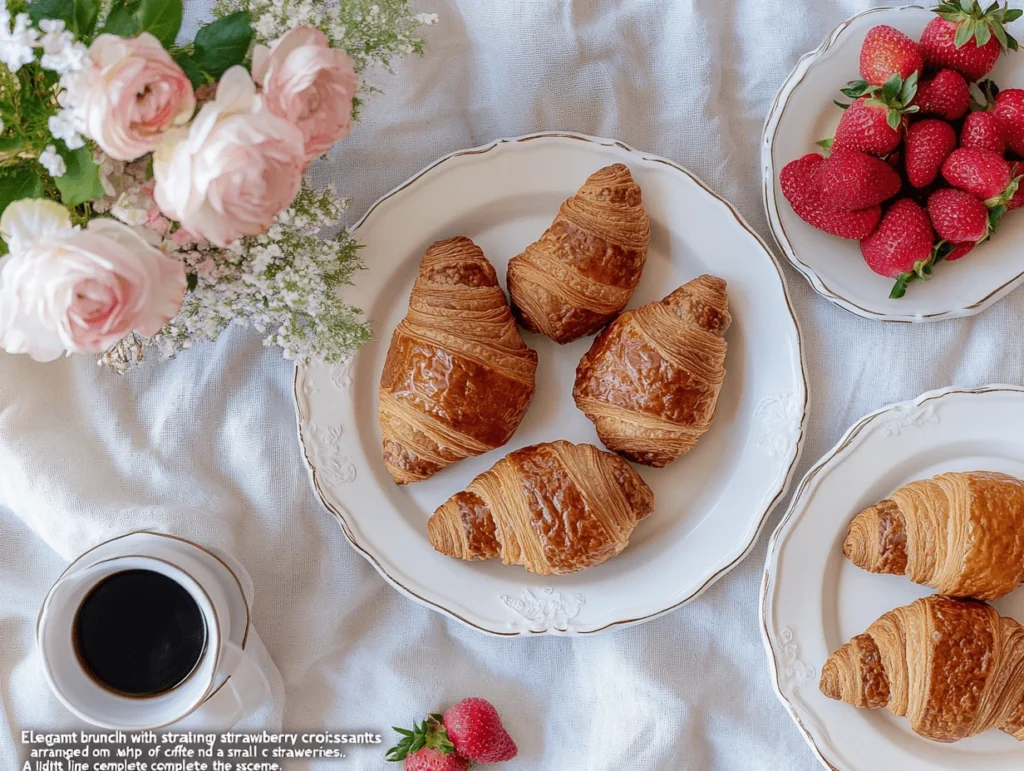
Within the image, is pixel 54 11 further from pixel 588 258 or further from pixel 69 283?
pixel 588 258

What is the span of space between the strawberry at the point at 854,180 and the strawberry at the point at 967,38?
0.67ft

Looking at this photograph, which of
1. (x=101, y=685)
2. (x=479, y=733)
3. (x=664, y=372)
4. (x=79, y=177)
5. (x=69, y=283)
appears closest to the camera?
(x=69, y=283)

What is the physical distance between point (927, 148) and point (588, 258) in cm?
60

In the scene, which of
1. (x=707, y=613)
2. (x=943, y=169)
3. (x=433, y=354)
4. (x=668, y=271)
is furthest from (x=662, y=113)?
(x=707, y=613)

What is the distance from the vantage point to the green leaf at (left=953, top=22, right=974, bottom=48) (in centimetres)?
138

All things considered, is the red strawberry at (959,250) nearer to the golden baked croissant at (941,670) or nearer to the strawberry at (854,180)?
the strawberry at (854,180)

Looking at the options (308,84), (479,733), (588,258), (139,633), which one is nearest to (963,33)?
(588,258)

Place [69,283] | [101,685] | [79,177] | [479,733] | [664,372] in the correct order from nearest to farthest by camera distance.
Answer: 1. [69,283]
2. [79,177]
3. [101,685]
4. [664,372]
5. [479,733]

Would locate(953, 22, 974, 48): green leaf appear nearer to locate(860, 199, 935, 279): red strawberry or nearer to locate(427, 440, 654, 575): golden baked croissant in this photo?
locate(860, 199, 935, 279): red strawberry

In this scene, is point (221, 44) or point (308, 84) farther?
point (221, 44)

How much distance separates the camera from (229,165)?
832 mm

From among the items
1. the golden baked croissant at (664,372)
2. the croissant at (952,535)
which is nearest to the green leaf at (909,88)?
the golden baked croissant at (664,372)

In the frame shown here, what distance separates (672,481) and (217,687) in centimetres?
87

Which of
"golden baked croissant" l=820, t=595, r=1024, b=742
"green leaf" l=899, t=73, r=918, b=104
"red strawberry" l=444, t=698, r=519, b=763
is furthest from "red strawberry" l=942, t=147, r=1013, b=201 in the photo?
"red strawberry" l=444, t=698, r=519, b=763
